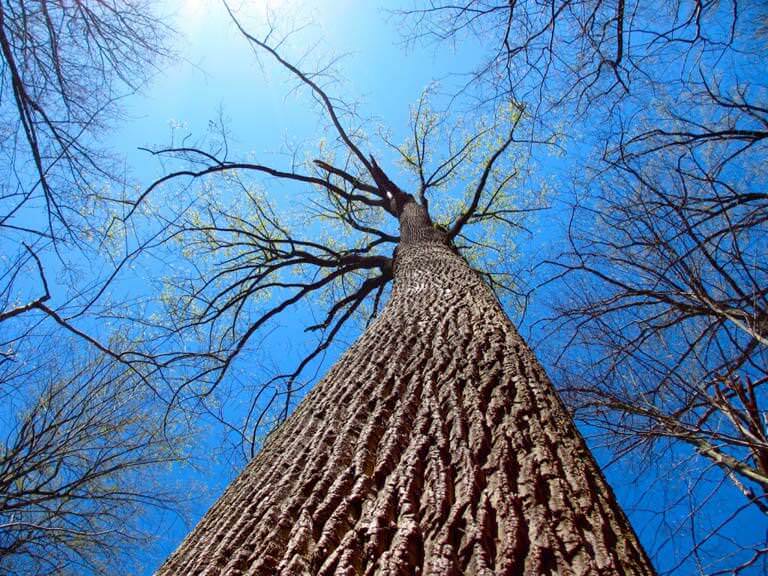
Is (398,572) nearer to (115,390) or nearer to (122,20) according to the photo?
(122,20)

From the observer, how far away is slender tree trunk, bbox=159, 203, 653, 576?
946 millimetres

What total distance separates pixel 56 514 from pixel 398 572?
21.1 ft

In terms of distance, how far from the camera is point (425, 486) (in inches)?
44.6

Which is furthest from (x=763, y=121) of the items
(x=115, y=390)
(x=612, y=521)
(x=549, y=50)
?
(x=115, y=390)

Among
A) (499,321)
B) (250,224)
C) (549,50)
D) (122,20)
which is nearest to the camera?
(499,321)

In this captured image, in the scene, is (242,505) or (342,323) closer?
(242,505)

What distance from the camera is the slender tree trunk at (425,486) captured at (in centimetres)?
95

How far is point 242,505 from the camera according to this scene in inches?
52.4

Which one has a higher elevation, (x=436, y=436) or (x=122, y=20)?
(x=122, y=20)

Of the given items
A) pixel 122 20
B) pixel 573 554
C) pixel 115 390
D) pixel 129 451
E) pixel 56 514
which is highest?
pixel 122 20

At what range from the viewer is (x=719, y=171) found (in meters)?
3.88

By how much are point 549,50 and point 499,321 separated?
95.8 inches

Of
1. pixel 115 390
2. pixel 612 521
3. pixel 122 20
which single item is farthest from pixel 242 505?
pixel 115 390

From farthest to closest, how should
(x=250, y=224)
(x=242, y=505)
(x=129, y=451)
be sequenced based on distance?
(x=250, y=224), (x=129, y=451), (x=242, y=505)
